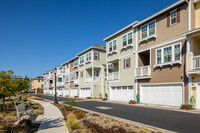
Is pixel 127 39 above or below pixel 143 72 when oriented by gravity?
above

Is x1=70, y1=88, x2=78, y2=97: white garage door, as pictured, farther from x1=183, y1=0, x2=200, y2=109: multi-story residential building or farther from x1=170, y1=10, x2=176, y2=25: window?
x1=183, y1=0, x2=200, y2=109: multi-story residential building

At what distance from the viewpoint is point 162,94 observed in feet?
50.3

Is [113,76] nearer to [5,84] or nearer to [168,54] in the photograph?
[168,54]

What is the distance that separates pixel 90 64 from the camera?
30922 millimetres

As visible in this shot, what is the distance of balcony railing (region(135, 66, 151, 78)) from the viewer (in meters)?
16.7

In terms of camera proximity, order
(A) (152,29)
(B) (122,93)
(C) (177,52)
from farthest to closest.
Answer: (B) (122,93)
(A) (152,29)
(C) (177,52)

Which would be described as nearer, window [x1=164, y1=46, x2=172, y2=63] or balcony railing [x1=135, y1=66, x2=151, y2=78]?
window [x1=164, y1=46, x2=172, y2=63]

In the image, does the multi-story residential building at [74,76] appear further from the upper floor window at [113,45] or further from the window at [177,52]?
the window at [177,52]

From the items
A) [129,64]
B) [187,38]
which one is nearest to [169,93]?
[187,38]

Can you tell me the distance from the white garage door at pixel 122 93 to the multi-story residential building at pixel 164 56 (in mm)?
1775

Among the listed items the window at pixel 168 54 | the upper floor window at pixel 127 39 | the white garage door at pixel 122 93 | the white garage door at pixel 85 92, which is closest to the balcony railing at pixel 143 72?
the window at pixel 168 54

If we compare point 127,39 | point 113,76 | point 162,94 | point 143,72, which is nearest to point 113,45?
point 127,39

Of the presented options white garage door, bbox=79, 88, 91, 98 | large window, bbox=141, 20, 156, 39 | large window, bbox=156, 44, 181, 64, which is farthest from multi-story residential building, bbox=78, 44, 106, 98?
large window, bbox=156, 44, 181, 64

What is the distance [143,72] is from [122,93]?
5.30 metres
